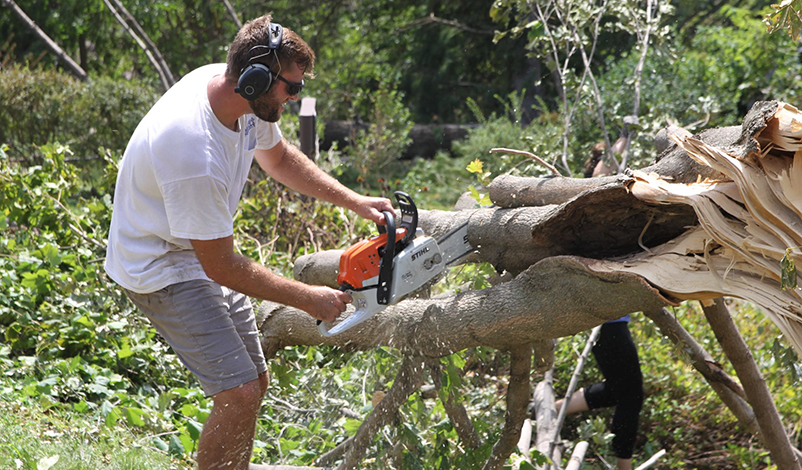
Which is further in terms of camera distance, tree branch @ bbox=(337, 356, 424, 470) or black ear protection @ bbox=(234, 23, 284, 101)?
tree branch @ bbox=(337, 356, 424, 470)

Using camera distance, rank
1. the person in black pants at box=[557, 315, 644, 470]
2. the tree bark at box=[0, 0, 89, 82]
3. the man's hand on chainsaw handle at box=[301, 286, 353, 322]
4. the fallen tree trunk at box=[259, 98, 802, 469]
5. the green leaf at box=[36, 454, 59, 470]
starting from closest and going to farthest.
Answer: the fallen tree trunk at box=[259, 98, 802, 469] < the man's hand on chainsaw handle at box=[301, 286, 353, 322] < the green leaf at box=[36, 454, 59, 470] < the person in black pants at box=[557, 315, 644, 470] < the tree bark at box=[0, 0, 89, 82]

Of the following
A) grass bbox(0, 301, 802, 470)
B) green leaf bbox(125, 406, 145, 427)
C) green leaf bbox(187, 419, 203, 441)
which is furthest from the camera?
green leaf bbox(125, 406, 145, 427)

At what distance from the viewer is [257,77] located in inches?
86.4

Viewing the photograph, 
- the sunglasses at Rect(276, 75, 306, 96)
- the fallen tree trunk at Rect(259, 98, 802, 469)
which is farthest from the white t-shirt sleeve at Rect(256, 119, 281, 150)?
the fallen tree trunk at Rect(259, 98, 802, 469)

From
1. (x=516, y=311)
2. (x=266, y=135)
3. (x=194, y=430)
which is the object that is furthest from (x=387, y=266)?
(x=194, y=430)

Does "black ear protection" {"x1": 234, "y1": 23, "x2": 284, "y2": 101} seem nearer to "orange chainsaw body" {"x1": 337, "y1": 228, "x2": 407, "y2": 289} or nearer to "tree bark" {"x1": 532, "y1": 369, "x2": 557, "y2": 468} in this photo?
"orange chainsaw body" {"x1": 337, "y1": 228, "x2": 407, "y2": 289}

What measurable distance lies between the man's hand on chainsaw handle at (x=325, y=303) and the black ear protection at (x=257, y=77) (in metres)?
0.69

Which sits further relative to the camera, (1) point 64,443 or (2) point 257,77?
(1) point 64,443

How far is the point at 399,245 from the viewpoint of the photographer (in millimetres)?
2566

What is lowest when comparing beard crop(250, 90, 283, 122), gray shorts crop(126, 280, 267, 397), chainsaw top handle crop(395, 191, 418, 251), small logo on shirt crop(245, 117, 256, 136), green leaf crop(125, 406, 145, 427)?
green leaf crop(125, 406, 145, 427)

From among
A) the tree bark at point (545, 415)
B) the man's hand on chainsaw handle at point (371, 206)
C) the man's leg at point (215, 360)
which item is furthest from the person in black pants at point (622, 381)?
the man's leg at point (215, 360)

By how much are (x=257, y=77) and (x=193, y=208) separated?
470mm

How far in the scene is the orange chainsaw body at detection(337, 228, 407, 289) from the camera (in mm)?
2434

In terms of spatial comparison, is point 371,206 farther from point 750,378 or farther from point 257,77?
point 750,378
